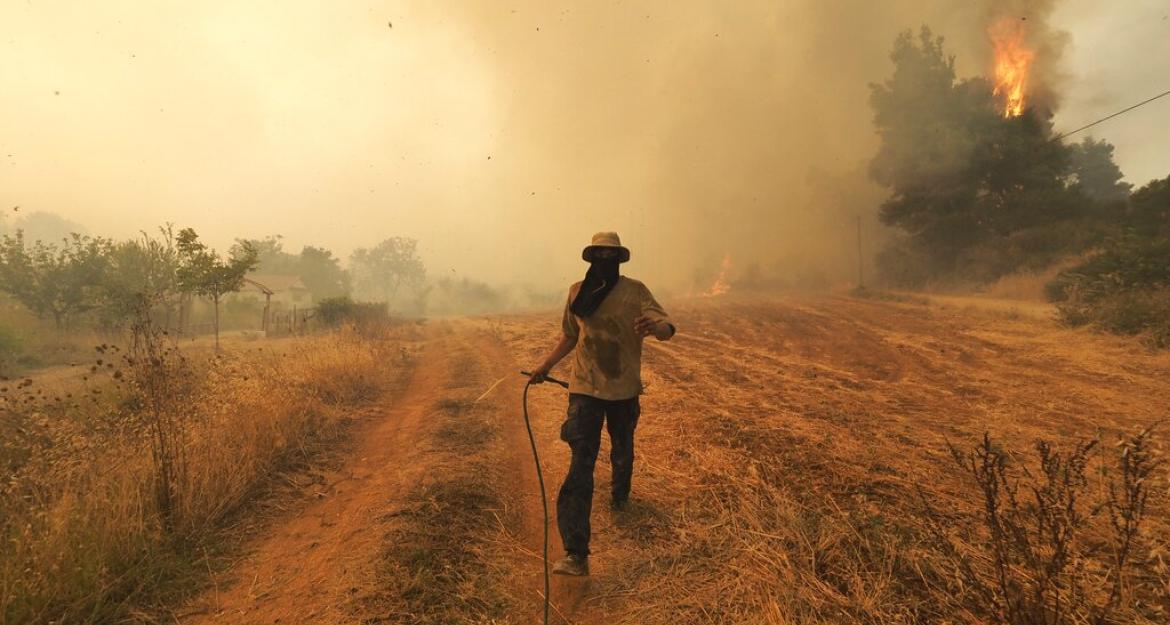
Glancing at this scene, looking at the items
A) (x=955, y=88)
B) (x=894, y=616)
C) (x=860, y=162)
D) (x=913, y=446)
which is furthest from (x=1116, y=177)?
(x=894, y=616)

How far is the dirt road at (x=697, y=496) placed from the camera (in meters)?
3.14

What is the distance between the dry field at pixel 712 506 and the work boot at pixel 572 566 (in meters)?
0.08

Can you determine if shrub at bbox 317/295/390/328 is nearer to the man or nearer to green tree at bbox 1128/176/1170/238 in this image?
the man

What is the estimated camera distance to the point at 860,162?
4134 centimetres

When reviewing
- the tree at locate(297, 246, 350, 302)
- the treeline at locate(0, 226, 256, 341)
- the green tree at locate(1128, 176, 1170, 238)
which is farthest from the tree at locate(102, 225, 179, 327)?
the tree at locate(297, 246, 350, 302)

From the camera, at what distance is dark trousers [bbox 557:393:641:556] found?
3.51m

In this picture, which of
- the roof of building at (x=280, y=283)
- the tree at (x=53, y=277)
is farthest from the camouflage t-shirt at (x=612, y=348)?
the roof of building at (x=280, y=283)

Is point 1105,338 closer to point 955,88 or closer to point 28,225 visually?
point 955,88

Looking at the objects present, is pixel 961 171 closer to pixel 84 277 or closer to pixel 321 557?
pixel 321 557

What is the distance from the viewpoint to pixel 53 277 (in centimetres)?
2244

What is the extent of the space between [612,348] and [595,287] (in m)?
0.49

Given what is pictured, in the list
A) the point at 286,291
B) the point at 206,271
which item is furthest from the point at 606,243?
the point at 286,291

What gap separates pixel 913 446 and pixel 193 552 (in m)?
6.86

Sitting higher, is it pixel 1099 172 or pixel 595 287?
pixel 1099 172
